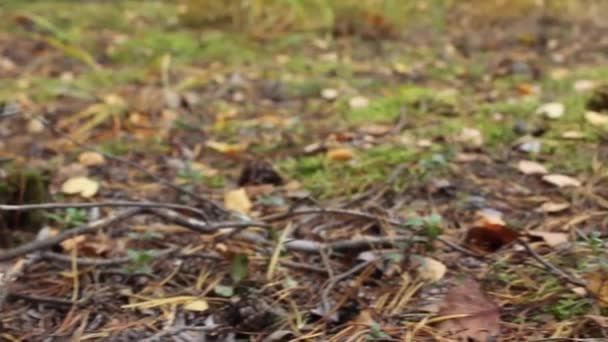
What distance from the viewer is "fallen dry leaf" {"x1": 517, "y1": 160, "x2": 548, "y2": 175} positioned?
5.20ft

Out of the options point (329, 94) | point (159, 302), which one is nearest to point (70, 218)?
point (159, 302)

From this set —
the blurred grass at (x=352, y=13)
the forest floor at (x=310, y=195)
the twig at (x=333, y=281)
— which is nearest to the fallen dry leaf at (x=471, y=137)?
the forest floor at (x=310, y=195)

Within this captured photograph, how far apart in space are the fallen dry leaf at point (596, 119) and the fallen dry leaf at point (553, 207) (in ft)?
1.25

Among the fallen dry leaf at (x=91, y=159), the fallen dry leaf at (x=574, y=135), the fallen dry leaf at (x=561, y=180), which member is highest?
the fallen dry leaf at (x=574, y=135)

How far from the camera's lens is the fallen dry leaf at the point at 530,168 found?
1.58m

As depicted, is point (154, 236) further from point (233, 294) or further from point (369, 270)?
point (369, 270)

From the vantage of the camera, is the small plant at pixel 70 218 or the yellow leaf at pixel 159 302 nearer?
the yellow leaf at pixel 159 302

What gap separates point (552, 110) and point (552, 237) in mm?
674

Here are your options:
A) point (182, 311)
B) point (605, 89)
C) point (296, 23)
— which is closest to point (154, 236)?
point (182, 311)

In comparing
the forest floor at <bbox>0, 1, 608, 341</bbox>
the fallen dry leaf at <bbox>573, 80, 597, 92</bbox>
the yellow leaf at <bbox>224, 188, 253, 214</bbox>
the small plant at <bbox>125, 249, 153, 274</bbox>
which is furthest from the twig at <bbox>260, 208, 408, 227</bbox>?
the fallen dry leaf at <bbox>573, 80, 597, 92</bbox>

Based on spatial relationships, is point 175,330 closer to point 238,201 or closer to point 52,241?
point 52,241

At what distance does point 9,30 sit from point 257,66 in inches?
48.4

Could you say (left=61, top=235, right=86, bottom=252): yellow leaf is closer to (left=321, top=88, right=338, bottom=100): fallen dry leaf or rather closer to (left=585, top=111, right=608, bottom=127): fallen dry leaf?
(left=321, top=88, right=338, bottom=100): fallen dry leaf

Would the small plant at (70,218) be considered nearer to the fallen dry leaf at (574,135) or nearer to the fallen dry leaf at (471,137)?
the fallen dry leaf at (471,137)
